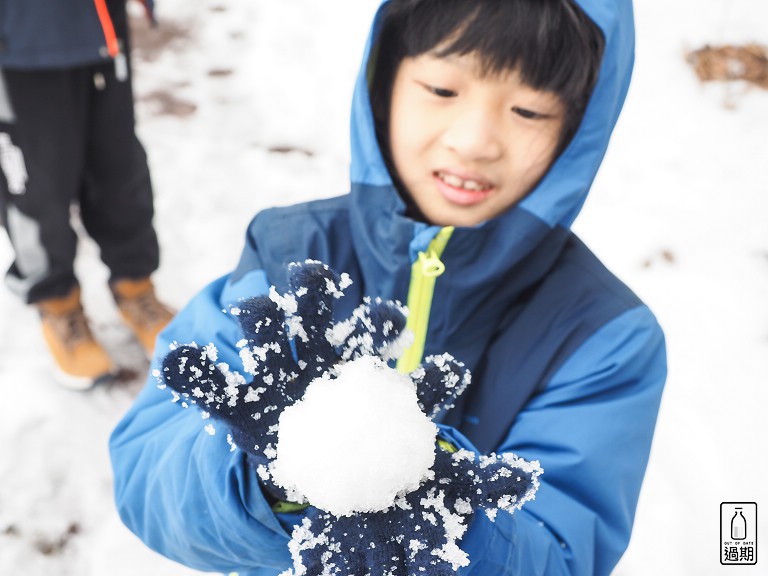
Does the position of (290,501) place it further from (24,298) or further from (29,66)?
(24,298)

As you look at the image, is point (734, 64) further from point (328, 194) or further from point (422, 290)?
point (422, 290)

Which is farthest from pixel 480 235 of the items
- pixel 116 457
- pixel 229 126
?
pixel 229 126

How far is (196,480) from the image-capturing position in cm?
93

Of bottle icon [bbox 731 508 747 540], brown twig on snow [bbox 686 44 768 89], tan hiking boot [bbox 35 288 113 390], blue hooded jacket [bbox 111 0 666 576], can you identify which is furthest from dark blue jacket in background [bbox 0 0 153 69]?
brown twig on snow [bbox 686 44 768 89]

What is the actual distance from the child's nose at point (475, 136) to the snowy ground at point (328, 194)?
130 cm

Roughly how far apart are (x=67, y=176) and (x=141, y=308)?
52cm

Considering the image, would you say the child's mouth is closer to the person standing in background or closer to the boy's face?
the boy's face

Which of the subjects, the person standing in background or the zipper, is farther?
the person standing in background

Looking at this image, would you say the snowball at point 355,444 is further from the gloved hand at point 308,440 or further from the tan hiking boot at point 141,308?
the tan hiking boot at point 141,308

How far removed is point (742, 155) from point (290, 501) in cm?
291

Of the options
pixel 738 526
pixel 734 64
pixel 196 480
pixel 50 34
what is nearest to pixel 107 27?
pixel 50 34

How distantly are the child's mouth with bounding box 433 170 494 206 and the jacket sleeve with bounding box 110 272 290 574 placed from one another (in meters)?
0.36

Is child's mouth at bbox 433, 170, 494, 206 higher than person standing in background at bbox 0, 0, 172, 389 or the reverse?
higher

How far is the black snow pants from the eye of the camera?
1814mm
